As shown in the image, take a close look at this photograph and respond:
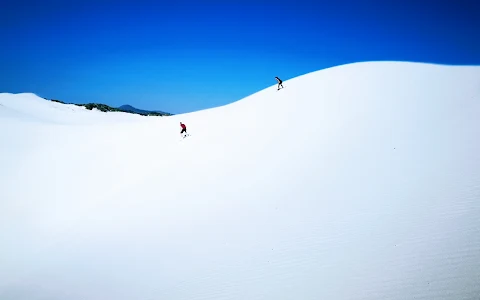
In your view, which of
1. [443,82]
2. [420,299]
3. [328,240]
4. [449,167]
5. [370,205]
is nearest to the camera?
[420,299]

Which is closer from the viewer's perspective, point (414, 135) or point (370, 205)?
point (370, 205)

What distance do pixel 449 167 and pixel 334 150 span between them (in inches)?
122

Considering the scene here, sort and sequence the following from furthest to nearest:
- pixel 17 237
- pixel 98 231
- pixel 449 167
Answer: pixel 17 237
pixel 98 231
pixel 449 167

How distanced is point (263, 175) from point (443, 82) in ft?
33.7

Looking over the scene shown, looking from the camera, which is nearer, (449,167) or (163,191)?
(449,167)

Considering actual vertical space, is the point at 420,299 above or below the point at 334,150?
below

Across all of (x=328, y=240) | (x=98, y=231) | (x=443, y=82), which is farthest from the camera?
(x=443, y=82)

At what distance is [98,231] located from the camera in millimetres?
7309

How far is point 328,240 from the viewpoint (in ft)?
16.0

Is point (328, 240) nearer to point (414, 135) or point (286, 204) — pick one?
point (286, 204)

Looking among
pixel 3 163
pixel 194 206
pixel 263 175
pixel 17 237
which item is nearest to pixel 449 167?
pixel 263 175

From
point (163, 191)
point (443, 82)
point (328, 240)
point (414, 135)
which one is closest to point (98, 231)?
point (163, 191)

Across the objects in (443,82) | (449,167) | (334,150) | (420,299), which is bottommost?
(420,299)

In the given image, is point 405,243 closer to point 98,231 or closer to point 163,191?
point 163,191
